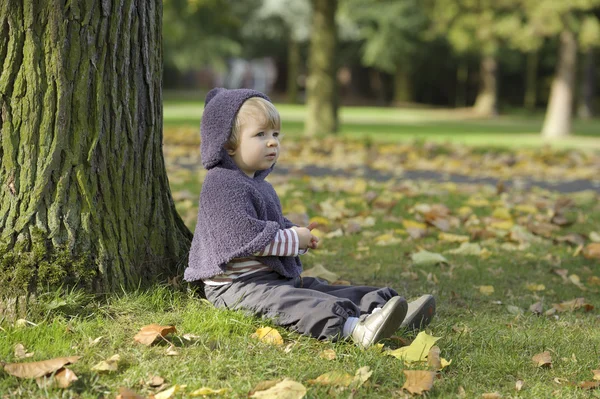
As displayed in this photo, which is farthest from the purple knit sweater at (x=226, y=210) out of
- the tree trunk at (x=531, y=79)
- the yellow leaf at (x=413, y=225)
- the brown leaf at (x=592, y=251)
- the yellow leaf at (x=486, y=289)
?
the tree trunk at (x=531, y=79)

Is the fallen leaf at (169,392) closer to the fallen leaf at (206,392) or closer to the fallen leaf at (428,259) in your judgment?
the fallen leaf at (206,392)

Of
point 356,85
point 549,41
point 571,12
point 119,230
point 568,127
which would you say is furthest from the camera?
point 356,85

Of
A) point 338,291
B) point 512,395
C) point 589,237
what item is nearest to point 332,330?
point 338,291

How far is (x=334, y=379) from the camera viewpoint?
102 inches

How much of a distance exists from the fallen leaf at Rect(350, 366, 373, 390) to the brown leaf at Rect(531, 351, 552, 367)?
2.35ft

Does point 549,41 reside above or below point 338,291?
above

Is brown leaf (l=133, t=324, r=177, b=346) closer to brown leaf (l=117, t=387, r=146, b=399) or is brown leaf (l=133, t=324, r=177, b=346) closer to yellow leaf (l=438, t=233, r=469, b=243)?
brown leaf (l=117, t=387, r=146, b=399)

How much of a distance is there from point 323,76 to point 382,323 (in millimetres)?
12328

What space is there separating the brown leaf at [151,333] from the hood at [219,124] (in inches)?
31.3

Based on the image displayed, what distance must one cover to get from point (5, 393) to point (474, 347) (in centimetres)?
181

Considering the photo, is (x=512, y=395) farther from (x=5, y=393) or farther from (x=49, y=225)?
(x=49, y=225)

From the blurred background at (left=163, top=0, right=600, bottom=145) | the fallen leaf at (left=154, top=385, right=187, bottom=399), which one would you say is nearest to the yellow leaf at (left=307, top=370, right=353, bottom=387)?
the fallen leaf at (left=154, top=385, right=187, bottom=399)

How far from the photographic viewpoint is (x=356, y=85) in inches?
1751

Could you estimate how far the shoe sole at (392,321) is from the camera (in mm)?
2896
